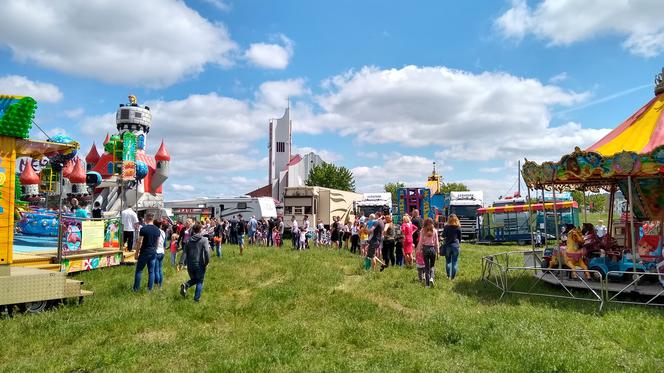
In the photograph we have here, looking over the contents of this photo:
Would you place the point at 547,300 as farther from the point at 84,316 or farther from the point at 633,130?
the point at 84,316

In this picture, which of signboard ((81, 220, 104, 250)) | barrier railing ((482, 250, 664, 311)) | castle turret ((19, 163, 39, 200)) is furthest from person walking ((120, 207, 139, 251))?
castle turret ((19, 163, 39, 200))

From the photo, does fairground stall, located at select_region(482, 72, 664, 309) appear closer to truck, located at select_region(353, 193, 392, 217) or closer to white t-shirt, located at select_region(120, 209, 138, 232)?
white t-shirt, located at select_region(120, 209, 138, 232)

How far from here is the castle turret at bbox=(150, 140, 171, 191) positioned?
32.3m

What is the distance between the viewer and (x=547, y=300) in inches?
351

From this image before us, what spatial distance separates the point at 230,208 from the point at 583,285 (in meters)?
23.7

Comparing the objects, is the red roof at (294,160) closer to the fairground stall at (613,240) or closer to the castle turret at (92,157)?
the castle turret at (92,157)

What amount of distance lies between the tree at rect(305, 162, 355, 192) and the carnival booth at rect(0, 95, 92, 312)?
168 ft

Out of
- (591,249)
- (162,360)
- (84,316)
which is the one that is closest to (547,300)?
(591,249)

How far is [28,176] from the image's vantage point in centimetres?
2712

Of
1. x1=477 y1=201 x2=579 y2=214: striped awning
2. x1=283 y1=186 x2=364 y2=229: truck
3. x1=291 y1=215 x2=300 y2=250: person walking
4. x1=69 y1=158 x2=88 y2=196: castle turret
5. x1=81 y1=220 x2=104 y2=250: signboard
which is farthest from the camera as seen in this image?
x1=283 y1=186 x2=364 y2=229: truck

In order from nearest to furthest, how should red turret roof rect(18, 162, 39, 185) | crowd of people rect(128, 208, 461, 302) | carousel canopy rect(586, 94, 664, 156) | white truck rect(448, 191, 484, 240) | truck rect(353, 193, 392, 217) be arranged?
crowd of people rect(128, 208, 461, 302)
carousel canopy rect(586, 94, 664, 156)
red turret roof rect(18, 162, 39, 185)
truck rect(353, 193, 392, 217)
white truck rect(448, 191, 484, 240)

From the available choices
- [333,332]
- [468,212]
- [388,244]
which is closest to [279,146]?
[468,212]

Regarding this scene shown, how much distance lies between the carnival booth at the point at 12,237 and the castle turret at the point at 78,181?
61.7 ft

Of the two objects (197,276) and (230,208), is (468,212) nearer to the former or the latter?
(230,208)
